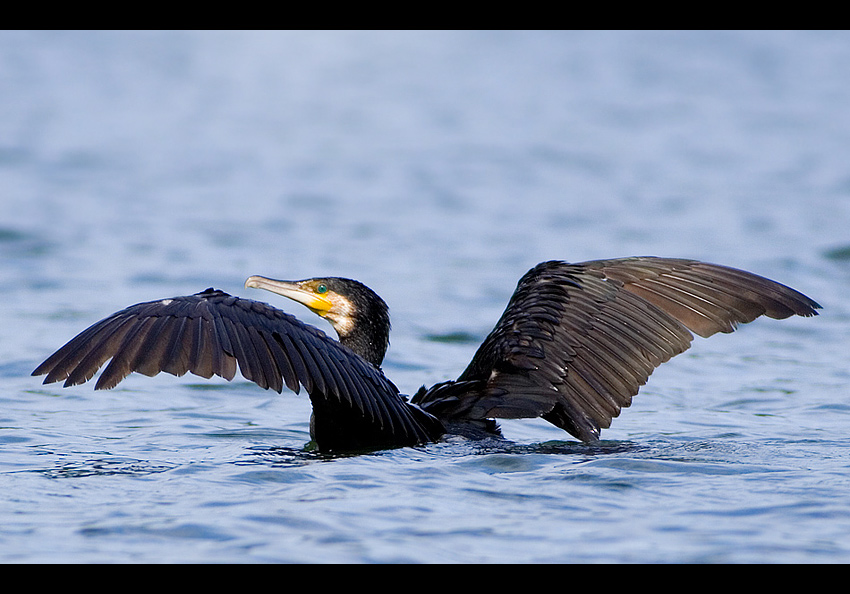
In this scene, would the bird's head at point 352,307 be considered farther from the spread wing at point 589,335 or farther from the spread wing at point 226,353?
the spread wing at point 226,353

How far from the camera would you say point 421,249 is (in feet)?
43.2

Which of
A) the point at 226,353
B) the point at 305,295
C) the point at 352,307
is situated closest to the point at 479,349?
the point at 352,307

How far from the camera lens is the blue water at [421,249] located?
4.95m

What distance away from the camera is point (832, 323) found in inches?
433

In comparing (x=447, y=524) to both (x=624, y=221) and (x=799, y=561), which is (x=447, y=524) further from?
(x=624, y=221)

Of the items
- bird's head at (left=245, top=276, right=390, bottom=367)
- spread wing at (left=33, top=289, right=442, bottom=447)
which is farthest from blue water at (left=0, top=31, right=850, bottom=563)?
bird's head at (left=245, top=276, right=390, bottom=367)

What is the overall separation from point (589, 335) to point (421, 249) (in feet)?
21.8

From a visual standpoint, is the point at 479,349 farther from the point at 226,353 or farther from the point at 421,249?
the point at 421,249

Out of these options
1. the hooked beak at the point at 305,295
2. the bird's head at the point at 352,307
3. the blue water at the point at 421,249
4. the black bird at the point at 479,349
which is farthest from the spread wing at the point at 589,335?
the hooked beak at the point at 305,295

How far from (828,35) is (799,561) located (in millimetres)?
25602

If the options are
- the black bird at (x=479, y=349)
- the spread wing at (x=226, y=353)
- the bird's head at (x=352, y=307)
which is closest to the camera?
the spread wing at (x=226, y=353)

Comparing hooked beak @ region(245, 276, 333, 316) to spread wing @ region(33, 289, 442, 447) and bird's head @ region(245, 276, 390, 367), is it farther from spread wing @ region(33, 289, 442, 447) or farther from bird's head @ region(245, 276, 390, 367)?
spread wing @ region(33, 289, 442, 447)
